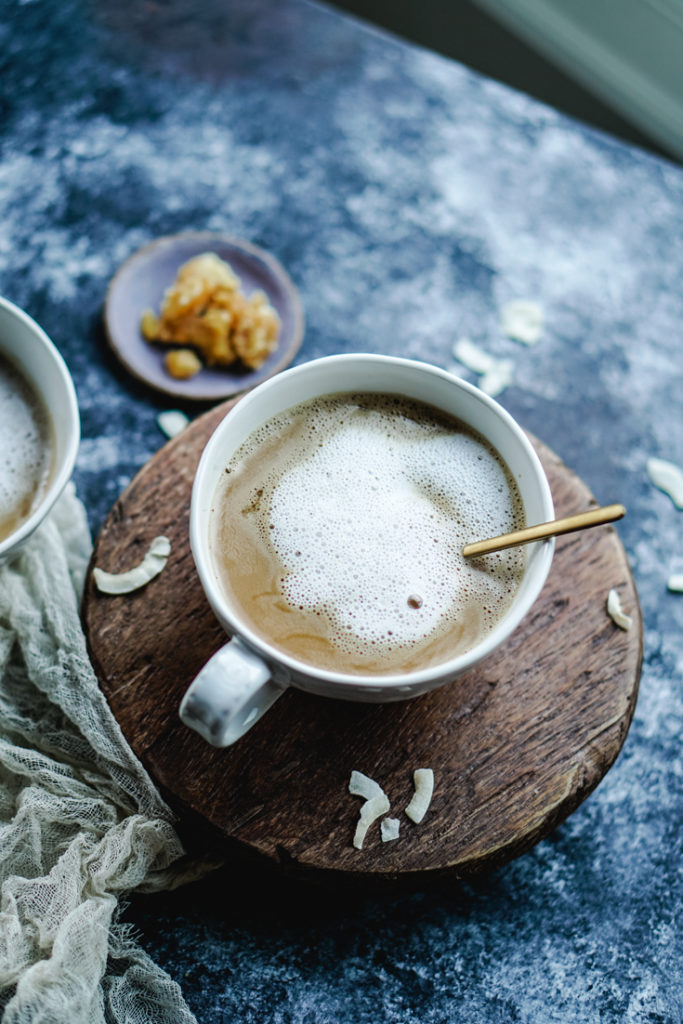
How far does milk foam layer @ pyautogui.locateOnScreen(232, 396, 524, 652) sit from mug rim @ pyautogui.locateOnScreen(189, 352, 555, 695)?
0.15ft

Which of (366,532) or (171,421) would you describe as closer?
(366,532)

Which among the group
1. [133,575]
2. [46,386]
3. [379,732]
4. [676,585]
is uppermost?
[46,386]

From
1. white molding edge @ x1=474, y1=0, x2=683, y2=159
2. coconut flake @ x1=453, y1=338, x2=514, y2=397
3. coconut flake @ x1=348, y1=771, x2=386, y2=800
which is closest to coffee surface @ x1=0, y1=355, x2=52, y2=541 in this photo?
coconut flake @ x1=348, y1=771, x2=386, y2=800

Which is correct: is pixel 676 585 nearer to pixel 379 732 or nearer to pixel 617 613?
pixel 617 613

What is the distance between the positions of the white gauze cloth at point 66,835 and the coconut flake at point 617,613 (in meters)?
0.52

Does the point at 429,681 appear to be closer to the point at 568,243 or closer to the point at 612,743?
the point at 612,743

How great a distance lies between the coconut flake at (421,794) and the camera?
89 cm

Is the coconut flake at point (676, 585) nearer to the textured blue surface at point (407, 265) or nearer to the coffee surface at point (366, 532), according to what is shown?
the textured blue surface at point (407, 265)

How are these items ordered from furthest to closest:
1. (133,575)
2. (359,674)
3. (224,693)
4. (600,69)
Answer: (600,69), (133,575), (359,674), (224,693)

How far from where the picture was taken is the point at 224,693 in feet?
2.38

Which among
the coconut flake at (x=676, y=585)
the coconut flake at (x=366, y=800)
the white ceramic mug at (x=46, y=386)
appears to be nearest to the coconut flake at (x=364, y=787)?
the coconut flake at (x=366, y=800)

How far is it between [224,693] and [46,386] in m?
0.46

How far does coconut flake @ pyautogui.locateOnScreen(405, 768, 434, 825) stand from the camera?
887mm

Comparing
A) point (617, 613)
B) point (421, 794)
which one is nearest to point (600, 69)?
point (617, 613)
